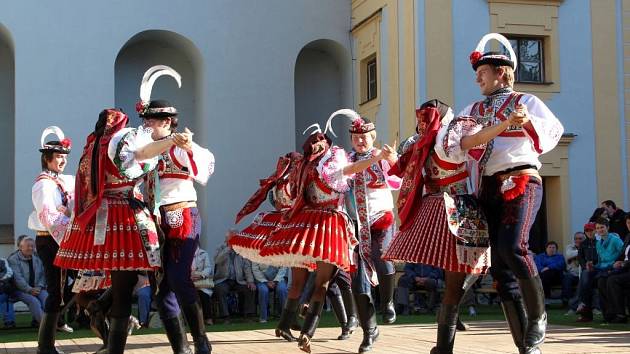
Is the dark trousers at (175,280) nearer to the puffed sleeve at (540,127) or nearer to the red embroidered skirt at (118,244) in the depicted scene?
the red embroidered skirt at (118,244)

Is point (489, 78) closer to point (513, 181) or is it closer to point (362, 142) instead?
point (513, 181)

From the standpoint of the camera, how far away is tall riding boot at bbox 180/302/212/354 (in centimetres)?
589

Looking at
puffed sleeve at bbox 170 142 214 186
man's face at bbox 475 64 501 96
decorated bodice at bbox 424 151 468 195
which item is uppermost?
man's face at bbox 475 64 501 96

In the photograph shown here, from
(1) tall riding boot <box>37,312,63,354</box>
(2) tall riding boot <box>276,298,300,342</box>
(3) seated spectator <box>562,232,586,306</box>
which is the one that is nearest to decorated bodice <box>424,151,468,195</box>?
(2) tall riding boot <box>276,298,300,342</box>

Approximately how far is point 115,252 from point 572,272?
1024 centimetres

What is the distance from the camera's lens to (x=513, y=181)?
5227 mm

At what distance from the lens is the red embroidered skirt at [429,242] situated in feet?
17.6

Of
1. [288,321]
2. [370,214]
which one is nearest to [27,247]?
[288,321]

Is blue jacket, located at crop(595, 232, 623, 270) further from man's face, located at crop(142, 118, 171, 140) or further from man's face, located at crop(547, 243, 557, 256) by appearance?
man's face, located at crop(142, 118, 171, 140)

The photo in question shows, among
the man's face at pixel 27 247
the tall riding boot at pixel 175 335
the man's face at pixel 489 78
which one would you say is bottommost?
the tall riding boot at pixel 175 335

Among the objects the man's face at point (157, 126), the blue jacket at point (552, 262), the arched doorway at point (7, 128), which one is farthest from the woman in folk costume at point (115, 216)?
the arched doorway at point (7, 128)

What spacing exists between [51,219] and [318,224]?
1.96 m

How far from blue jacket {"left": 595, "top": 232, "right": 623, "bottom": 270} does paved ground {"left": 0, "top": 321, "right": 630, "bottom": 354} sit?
338 centimetres

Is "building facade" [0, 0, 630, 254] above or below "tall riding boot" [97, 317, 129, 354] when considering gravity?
above
